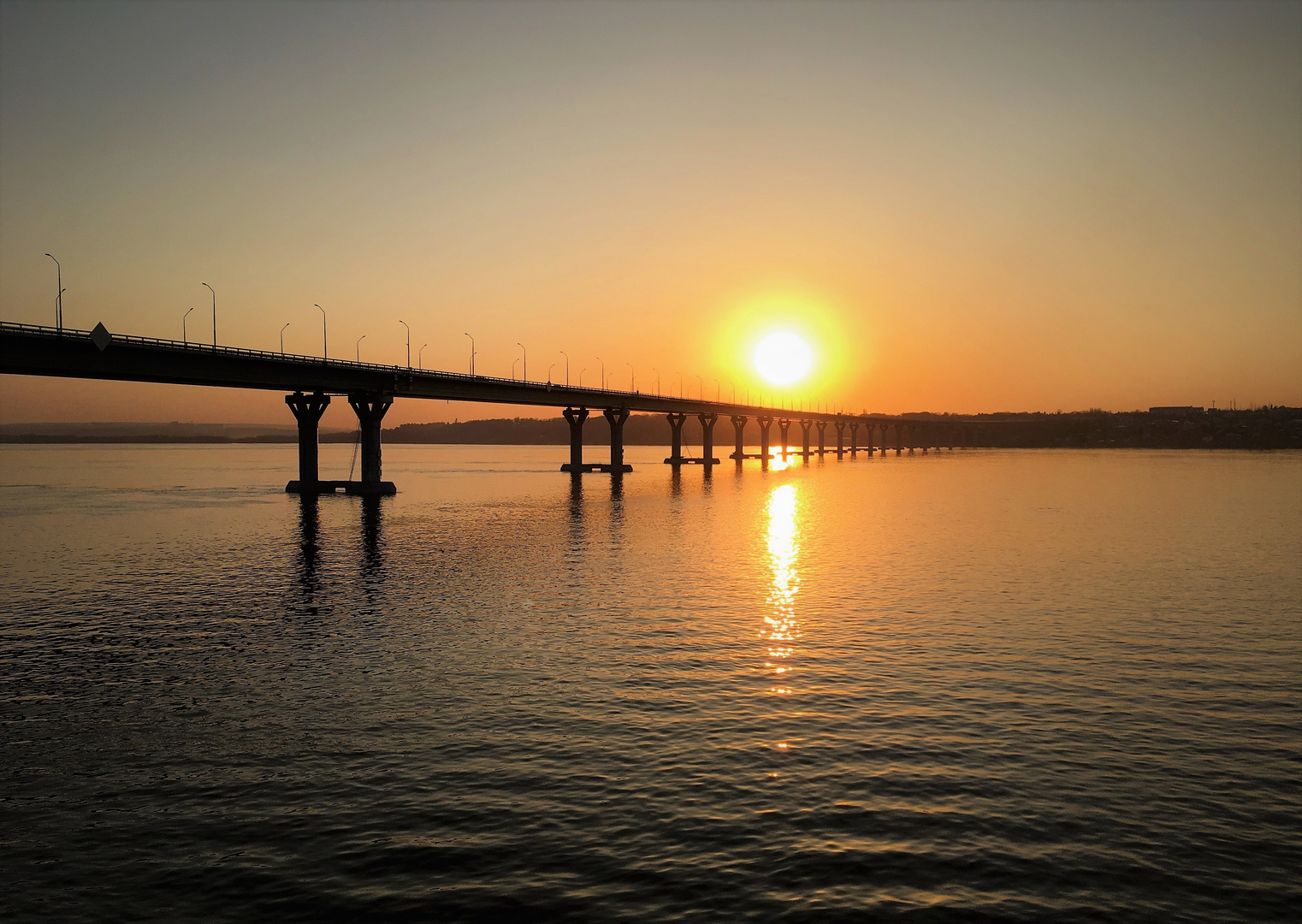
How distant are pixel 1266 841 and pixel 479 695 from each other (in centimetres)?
1518

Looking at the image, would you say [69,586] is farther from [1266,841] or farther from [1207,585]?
[1207,585]

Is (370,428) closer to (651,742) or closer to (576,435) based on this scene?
(576,435)

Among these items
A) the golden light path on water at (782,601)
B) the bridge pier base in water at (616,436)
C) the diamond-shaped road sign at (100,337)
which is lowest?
the golden light path on water at (782,601)

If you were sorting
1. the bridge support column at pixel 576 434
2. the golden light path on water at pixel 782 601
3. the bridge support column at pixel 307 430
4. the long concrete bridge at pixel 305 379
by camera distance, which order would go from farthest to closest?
the bridge support column at pixel 576 434
the bridge support column at pixel 307 430
the long concrete bridge at pixel 305 379
the golden light path on water at pixel 782 601

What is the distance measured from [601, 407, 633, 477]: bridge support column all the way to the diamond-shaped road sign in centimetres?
9486

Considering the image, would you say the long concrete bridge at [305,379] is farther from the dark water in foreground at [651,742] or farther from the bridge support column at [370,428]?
the dark water in foreground at [651,742]

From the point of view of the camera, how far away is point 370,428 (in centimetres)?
9981

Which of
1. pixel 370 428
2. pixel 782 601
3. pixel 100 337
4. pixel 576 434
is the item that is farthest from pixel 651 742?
pixel 576 434

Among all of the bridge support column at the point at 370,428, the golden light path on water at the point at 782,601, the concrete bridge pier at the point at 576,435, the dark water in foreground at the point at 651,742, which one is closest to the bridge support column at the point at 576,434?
the concrete bridge pier at the point at 576,435

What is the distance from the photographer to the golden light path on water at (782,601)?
23844 millimetres

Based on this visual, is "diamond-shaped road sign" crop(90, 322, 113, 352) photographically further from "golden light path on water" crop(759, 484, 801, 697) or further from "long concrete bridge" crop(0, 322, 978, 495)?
"golden light path on water" crop(759, 484, 801, 697)

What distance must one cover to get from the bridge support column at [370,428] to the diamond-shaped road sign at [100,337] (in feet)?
112

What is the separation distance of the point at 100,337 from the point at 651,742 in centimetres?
6333

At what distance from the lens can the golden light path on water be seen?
78.2 feet
